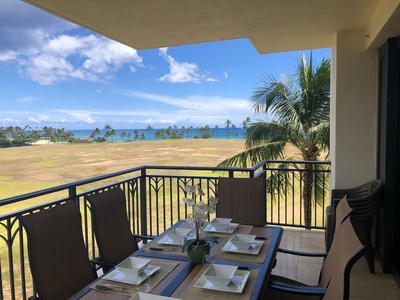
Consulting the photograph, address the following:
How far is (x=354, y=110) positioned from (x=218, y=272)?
287 centimetres

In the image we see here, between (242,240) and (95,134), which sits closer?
(242,240)

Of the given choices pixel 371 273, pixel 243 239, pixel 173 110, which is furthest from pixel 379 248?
pixel 173 110

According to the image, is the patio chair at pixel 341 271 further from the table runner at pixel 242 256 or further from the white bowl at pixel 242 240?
the white bowl at pixel 242 240

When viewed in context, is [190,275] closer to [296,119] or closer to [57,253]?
[57,253]

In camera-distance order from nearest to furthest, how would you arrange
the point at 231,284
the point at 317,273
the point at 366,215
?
the point at 231,284 < the point at 366,215 < the point at 317,273

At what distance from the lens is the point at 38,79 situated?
35719mm

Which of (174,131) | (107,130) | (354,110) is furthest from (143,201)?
(107,130)

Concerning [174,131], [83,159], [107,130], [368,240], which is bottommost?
[83,159]

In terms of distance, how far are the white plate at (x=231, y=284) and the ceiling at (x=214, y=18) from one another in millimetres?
2162

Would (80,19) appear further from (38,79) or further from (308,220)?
(38,79)

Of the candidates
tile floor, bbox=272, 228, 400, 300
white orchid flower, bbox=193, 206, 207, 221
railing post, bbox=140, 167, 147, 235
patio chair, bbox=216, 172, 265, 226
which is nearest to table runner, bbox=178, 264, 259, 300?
white orchid flower, bbox=193, 206, 207, 221

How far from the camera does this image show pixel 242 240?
2045 millimetres

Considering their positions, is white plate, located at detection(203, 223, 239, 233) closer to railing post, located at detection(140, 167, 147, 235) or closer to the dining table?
the dining table

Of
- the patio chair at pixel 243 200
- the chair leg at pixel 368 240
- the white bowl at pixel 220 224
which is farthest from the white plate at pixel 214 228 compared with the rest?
the chair leg at pixel 368 240
